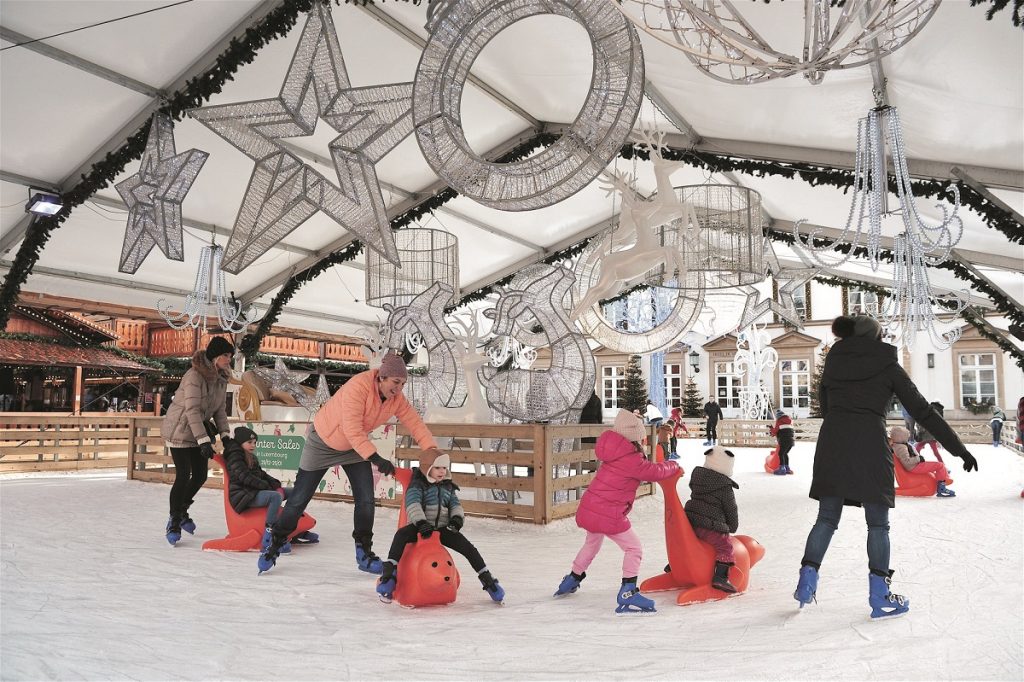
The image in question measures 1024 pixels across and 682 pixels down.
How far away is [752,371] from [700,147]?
954cm

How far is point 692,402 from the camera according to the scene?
24.2 m

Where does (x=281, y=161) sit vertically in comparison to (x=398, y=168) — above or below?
below

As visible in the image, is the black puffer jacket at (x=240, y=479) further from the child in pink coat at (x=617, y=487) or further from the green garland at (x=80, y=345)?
the green garland at (x=80, y=345)

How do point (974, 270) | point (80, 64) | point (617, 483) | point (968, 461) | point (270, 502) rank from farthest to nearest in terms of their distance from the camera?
1. point (974, 270)
2. point (80, 64)
3. point (270, 502)
4. point (617, 483)
5. point (968, 461)

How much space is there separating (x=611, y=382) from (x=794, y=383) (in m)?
6.22

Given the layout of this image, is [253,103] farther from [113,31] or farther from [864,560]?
[864,560]

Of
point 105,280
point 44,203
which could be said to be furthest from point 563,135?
point 105,280

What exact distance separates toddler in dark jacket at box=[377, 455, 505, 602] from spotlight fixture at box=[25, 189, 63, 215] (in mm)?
7998

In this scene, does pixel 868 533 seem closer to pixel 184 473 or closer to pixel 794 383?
pixel 184 473

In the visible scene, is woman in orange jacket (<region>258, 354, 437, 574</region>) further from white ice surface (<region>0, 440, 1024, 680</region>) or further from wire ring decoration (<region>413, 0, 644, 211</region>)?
wire ring decoration (<region>413, 0, 644, 211</region>)

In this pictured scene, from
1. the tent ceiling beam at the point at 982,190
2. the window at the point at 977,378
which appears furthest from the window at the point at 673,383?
the tent ceiling beam at the point at 982,190

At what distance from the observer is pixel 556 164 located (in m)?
3.53

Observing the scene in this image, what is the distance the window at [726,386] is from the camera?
79.5 feet

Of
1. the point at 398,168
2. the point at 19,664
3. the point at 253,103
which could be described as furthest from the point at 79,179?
the point at 19,664
